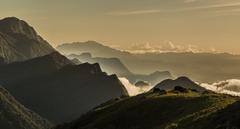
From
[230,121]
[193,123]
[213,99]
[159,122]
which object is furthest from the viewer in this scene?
[213,99]

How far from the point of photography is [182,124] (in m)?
79.5

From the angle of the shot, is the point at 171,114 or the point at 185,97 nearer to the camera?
the point at 171,114

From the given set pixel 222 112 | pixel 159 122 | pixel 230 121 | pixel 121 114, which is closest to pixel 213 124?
pixel 230 121

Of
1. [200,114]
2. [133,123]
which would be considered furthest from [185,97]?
[200,114]

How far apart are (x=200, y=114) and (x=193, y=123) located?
11.8 meters

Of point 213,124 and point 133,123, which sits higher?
point 213,124

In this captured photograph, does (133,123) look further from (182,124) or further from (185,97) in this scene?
(182,124)

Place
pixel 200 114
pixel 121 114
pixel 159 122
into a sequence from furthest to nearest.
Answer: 1. pixel 121 114
2. pixel 159 122
3. pixel 200 114

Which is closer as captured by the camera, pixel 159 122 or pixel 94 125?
pixel 159 122

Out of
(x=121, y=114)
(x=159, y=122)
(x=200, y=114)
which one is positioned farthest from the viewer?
(x=121, y=114)

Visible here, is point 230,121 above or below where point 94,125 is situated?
above

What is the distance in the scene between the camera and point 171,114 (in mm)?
108438

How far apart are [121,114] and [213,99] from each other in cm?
2495

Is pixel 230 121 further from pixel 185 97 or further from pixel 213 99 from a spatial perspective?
pixel 185 97
